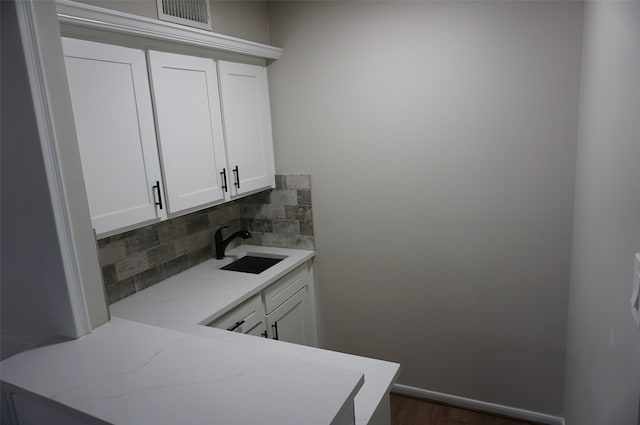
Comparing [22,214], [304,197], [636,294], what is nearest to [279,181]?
[304,197]

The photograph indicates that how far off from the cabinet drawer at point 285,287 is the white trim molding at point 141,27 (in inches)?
53.0

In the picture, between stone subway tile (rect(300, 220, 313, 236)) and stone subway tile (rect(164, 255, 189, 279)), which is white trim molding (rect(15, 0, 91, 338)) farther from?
stone subway tile (rect(300, 220, 313, 236))

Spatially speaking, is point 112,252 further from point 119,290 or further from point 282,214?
point 282,214

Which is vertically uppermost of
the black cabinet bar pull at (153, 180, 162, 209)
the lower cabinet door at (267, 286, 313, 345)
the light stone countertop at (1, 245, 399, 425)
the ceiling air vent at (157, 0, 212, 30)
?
the ceiling air vent at (157, 0, 212, 30)

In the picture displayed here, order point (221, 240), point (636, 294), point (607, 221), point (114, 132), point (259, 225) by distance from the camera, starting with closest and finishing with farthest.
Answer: point (636, 294), point (607, 221), point (114, 132), point (221, 240), point (259, 225)

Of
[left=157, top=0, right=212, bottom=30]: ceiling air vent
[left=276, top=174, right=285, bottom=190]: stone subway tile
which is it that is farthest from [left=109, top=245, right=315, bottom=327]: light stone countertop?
[left=157, top=0, right=212, bottom=30]: ceiling air vent

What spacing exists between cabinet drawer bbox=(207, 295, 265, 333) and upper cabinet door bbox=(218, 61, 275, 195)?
0.66 meters

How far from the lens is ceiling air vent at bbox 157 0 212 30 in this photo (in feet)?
6.60

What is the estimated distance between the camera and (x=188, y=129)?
6.98 feet

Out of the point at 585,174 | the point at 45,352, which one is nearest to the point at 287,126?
the point at 585,174

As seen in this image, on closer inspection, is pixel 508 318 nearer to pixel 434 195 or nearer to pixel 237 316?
pixel 434 195

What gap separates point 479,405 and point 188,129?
7.64 ft

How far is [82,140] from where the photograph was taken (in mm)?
1636

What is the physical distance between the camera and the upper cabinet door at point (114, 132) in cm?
163
